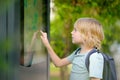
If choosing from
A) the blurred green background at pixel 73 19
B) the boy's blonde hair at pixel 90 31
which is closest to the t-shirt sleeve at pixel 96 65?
the boy's blonde hair at pixel 90 31

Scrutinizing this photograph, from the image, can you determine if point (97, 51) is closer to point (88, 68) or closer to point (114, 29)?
point (88, 68)

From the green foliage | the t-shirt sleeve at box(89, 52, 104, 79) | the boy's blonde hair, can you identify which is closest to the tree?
the green foliage

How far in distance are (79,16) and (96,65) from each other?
5.10 meters

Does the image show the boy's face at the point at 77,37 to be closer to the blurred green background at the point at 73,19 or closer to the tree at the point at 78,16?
the blurred green background at the point at 73,19

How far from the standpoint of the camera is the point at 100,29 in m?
3.66

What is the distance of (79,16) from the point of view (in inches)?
335

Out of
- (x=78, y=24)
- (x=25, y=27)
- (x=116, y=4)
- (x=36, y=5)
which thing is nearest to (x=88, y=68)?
(x=78, y=24)

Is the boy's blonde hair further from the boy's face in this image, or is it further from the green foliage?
the green foliage

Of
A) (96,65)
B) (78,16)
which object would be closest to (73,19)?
(78,16)

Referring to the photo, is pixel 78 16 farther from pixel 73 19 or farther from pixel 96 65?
pixel 96 65

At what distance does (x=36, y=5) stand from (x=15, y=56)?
1018mm

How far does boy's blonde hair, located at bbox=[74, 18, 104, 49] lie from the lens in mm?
3648

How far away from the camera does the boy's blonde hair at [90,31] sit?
365cm

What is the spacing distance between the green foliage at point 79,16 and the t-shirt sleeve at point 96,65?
335cm
